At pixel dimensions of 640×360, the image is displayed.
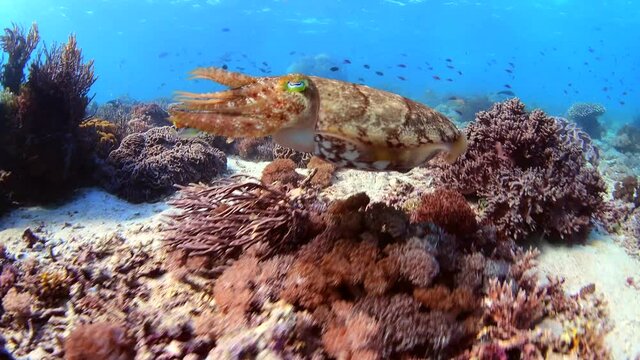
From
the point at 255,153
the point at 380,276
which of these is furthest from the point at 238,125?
the point at 255,153

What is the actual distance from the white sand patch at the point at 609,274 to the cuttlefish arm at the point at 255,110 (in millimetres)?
3423

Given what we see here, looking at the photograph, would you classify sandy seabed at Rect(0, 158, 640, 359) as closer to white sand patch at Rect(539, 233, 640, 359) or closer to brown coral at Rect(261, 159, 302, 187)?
white sand patch at Rect(539, 233, 640, 359)

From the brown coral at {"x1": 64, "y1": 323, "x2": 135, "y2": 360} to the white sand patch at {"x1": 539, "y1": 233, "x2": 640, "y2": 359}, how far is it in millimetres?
4069

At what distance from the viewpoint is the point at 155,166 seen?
710 centimetres

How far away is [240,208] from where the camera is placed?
156 inches

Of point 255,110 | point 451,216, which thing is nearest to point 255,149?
point 451,216

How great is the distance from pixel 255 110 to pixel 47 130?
6.28 m

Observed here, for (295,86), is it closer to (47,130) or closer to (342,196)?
(342,196)

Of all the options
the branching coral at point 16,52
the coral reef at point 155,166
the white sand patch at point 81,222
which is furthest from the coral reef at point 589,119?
the branching coral at point 16,52

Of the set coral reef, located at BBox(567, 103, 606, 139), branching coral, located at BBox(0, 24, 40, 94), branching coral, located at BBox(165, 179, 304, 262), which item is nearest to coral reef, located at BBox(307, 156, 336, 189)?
branching coral, located at BBox(165, 179, 304, 262)

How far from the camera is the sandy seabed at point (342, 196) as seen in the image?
3.87 m

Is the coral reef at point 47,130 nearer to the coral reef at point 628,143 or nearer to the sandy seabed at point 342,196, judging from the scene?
the sandy seabed at point 342,196

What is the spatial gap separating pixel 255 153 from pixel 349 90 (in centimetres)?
717

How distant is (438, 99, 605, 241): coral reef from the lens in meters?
4.63
